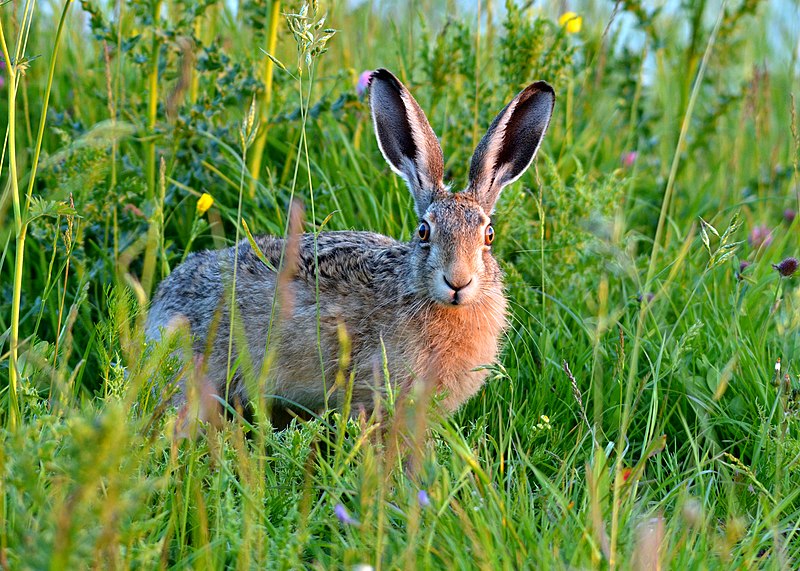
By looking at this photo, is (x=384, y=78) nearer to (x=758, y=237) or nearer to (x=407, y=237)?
(x=407, y=237)

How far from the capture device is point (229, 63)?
17.0ft

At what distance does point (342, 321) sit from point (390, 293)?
0.25 metres

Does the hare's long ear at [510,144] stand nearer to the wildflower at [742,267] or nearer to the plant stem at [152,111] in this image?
the wildflower at [742,267]

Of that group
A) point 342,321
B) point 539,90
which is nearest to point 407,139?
point 539,90

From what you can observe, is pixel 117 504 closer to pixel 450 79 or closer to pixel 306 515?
pixel 306 515

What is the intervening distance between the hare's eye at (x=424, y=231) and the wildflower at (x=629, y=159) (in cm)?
213

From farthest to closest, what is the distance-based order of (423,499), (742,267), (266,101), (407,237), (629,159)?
(629,159) → (266,101) → (407,237) → (742,267) → (423,499)

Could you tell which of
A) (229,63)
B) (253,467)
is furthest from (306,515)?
(229,63)

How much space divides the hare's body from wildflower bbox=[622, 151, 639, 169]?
6.17 feet

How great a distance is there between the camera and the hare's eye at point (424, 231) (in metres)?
4.15

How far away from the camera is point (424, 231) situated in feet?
13.6

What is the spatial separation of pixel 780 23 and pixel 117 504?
25.7ft

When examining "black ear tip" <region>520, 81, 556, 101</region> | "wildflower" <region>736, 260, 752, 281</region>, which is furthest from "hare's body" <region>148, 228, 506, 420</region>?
"wildflower" <region>736, 260, 752, 281</region>

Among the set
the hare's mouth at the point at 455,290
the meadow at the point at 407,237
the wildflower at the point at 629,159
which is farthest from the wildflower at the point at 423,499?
the wildflower at the point at 629,159
